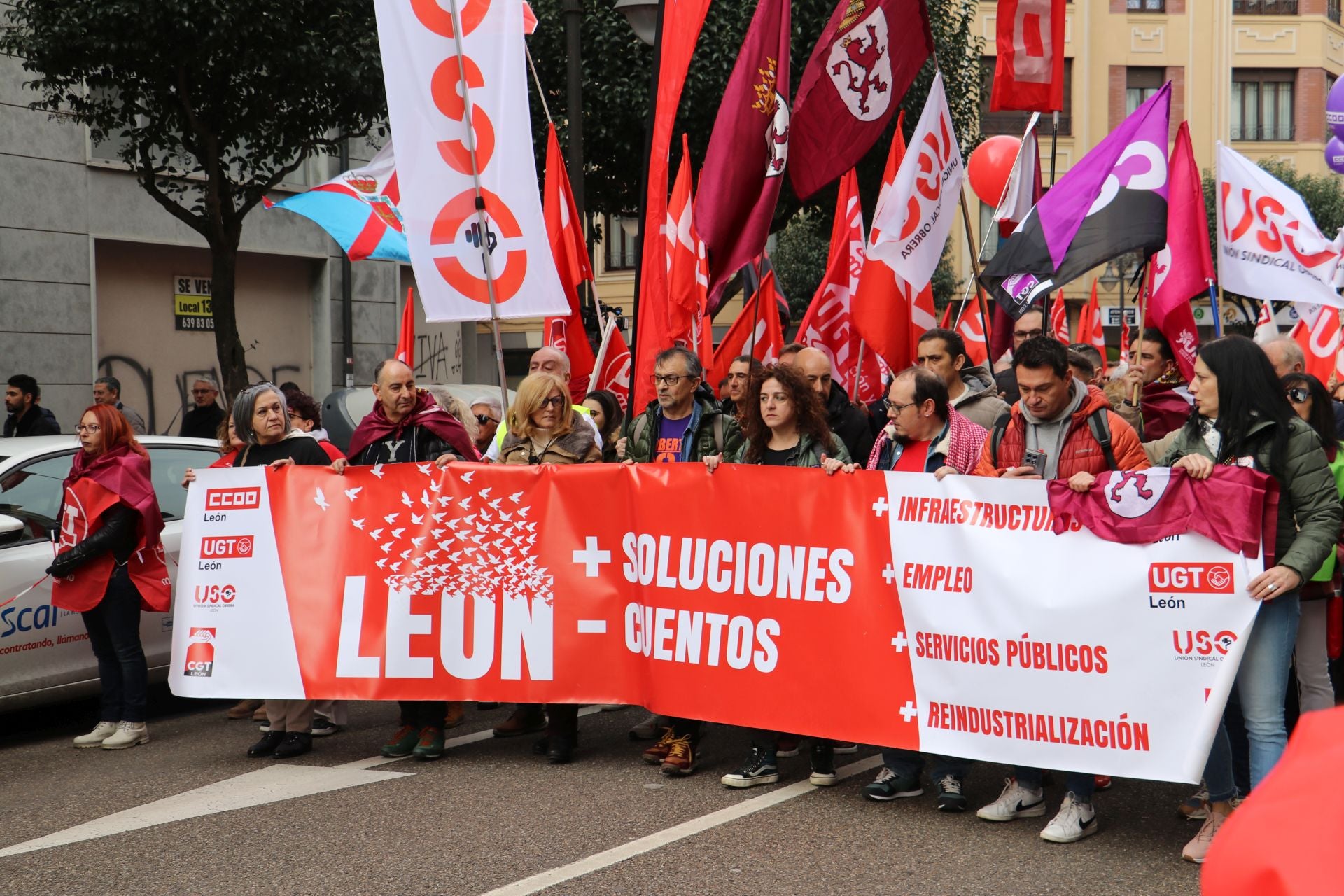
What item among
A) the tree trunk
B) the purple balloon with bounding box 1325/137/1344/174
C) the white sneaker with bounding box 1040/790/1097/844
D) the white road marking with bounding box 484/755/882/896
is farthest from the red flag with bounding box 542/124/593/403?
the purple balloon with bounding box 1325/137/1344/174

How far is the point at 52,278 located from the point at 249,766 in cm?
1330

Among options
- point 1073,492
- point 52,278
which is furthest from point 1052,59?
point 52,278

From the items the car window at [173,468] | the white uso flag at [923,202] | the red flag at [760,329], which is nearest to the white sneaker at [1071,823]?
the white uso flag at [923,202]

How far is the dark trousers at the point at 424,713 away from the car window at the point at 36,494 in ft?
7.23

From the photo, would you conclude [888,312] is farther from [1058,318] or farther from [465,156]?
[1058,318]

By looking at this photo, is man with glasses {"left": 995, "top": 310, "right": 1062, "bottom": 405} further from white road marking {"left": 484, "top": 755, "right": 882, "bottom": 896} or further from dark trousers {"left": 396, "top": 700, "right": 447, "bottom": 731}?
dark trousers {"left": 396, "top": 700, "right": 447, "bottom": 731}

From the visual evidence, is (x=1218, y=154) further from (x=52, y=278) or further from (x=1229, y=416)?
(x=52, y=278)

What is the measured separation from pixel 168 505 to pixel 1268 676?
19.5 ft

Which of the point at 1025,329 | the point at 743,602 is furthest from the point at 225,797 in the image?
the point at 1025,329

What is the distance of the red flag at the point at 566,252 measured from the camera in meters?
10.3

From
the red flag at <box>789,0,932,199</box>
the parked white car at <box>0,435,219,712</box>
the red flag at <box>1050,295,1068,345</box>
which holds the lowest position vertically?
the parked white car at <box>0,435,219,712</box>

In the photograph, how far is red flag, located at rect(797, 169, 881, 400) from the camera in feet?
32.3

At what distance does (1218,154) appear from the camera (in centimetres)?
990

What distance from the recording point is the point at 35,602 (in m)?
7.47
